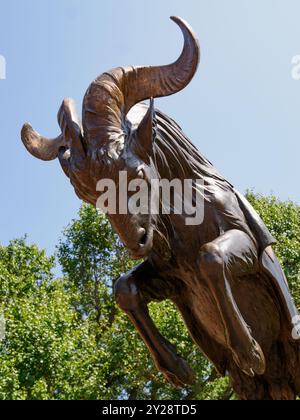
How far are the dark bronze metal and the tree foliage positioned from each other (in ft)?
38.5

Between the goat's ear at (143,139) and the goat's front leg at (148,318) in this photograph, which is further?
the goat's front leg at (148,318)

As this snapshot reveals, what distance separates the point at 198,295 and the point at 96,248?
19.9 m

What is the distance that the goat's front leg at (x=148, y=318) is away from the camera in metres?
4.63

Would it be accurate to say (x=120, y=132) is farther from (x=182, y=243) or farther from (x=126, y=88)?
(x=182, y=243)

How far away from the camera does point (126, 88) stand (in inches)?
185

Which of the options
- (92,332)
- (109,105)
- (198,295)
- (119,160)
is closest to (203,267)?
(198,295)

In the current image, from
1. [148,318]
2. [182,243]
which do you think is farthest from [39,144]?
[148,318]

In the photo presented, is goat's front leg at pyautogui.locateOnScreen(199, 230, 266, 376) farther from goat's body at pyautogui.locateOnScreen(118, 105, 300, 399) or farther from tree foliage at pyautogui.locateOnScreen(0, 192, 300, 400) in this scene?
tree foliage at pyautogui.locateOnScreen(0, 192, 300, 400)

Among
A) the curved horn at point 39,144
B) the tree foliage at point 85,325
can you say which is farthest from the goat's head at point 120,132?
the tree foliage at point 85,325

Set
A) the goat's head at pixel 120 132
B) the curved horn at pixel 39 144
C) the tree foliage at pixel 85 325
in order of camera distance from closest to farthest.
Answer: the goat's head at pixel 120 132 < the curved horn at pixel 39 144 < the tree foliage at pixel 85 325

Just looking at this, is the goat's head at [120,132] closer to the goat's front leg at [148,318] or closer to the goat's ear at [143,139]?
the goat's ear at [143,139]

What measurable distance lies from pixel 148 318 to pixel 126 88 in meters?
1.57

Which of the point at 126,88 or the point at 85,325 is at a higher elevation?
the point at 85,325
